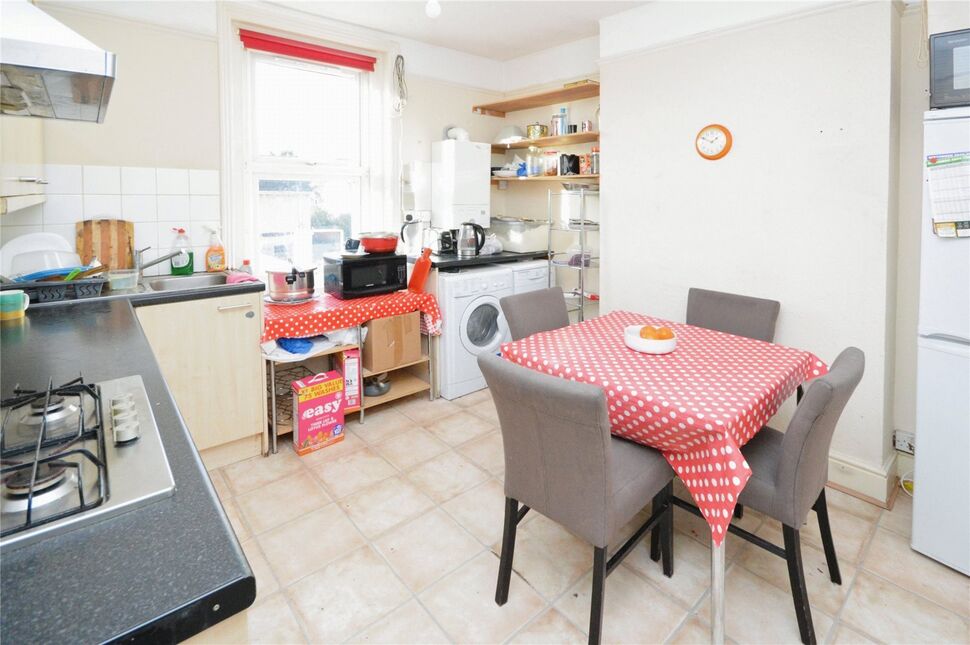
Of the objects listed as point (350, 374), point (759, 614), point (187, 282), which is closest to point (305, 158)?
point (187, 282)

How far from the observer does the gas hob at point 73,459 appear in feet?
2.19

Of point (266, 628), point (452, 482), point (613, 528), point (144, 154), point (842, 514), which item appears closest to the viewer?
point (613, 528)

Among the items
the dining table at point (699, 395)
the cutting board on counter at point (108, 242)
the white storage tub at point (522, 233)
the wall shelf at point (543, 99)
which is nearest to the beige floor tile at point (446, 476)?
the dining table at point (699, 395)

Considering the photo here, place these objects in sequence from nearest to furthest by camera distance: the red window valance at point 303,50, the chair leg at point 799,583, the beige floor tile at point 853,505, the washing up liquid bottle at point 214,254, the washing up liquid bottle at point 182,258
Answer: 1. the chair leg at point 799,583
2. the beige floor tile at point 853,505
3. the washing up liquid bottle at point 182,258
4. the washing up liquid bottle at point 214,254
5. the red window valance at point 303,50

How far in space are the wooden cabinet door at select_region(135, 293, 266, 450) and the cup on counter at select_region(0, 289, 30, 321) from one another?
20.9 inches

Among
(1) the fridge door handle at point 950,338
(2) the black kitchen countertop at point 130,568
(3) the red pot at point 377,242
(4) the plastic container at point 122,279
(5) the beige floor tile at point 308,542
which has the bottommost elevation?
(5) the beige floor tile at point 308,542

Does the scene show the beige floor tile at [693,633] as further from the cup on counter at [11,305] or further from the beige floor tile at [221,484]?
the cup on counter at [11,305]

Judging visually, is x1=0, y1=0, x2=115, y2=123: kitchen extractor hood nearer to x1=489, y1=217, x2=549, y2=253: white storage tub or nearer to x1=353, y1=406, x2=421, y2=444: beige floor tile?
x1=353, y1=406, x2=421, y2=444: beige floor tile

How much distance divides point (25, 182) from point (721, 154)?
3.13 metres

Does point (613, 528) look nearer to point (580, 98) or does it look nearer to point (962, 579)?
point (962, 579)

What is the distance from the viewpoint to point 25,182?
195 centimetres

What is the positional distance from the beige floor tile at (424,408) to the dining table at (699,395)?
1.32 meters

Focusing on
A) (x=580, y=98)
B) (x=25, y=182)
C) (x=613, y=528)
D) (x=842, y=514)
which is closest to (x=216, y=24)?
(x=25, y=182)

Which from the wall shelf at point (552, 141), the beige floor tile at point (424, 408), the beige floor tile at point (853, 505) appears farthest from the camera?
the wall shelf at point (552, 141)
